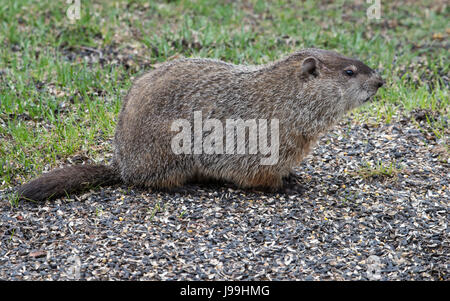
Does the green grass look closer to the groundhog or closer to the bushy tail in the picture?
the bushy tail

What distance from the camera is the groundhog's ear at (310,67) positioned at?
A: 5648 mm

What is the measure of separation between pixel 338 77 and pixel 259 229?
5.35ft

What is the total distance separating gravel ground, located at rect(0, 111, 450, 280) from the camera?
4656mm

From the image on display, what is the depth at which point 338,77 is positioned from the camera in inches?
223

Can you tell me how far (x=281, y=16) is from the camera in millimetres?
9688

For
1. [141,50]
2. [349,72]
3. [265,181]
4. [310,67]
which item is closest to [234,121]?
[265,181]

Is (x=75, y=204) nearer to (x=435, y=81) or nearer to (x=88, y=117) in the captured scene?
(x=88, y=117)

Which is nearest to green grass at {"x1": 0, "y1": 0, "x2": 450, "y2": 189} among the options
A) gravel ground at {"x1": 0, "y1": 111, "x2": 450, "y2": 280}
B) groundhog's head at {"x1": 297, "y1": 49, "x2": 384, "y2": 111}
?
gravel ground at {"x1": 0, "y1": 111, "x2": 450, "y2": 280}

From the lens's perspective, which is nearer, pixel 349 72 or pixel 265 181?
pixel 349 72

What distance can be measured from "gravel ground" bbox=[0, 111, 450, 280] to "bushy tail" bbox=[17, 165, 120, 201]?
0.10 m

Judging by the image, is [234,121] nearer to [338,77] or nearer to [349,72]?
[338,77]

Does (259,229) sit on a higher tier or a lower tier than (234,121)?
lower

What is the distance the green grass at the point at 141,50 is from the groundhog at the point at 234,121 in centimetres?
83
